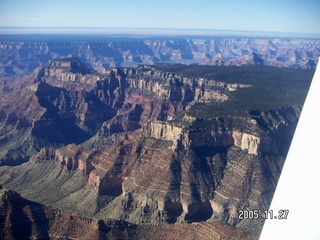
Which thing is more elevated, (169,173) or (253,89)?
(253,89)

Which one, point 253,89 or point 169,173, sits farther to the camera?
point 253,89

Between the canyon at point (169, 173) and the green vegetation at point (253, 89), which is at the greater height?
the green vegetation at point (253, 89)

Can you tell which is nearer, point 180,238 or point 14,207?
point 180,238

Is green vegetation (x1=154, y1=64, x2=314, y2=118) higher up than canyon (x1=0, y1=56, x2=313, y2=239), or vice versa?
green vegetation (x1=154, y1=64, x2=314, y2=118)

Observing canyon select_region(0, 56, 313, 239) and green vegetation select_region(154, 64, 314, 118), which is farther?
green vegetation select_region(154, 64, 314, 118)

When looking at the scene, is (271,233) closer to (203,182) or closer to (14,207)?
(14,207)

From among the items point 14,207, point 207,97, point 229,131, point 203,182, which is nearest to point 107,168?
point 203,182

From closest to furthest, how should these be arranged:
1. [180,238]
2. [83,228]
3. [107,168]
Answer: [180,238]
[83,228]
[107,168]

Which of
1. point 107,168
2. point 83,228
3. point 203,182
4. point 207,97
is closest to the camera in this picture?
point 83,228

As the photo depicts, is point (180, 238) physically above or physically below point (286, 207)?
below

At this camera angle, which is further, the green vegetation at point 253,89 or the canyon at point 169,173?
the green vegetation at point 253,89

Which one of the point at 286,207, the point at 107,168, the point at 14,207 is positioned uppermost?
the point at 286,207
